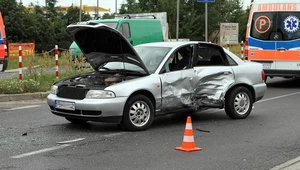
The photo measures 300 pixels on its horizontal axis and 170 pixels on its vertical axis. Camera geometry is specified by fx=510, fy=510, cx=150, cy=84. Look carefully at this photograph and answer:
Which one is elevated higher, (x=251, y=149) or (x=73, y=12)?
(x=73, y=12)

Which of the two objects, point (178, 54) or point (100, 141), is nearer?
point (100, 141)

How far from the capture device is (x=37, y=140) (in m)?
7.92

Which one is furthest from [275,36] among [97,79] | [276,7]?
[97,79]

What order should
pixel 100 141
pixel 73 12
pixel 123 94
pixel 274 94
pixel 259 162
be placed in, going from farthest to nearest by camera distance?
1. pixel 73 12
2. pixel 274 94
3. pixel 123 94
4. pixel 100 141
5. pixel 259 162

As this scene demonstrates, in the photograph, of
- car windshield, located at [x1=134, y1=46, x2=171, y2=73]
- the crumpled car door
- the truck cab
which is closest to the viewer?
the crumpled car door

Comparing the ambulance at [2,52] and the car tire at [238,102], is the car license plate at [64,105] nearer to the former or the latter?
the car tire at [238,102]

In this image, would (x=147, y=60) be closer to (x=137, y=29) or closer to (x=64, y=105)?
(x=64, y=105)

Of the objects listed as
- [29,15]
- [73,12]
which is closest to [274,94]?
[29,15]

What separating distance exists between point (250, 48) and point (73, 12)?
63128mm

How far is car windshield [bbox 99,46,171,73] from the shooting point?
29.7 ft

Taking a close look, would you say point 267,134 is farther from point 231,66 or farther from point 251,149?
point 231,66

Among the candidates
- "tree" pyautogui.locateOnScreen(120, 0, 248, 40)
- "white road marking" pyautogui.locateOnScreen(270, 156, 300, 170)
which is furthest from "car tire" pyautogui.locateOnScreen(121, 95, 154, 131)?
"tree" pyautogui.locateOnScreen(120, 0, 248, 40)

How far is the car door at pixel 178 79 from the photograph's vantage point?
9.03 meters

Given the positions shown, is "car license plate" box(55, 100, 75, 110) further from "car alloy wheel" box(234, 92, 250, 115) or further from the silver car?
"car alloy wheel" box(234, 92, 250, 115)
